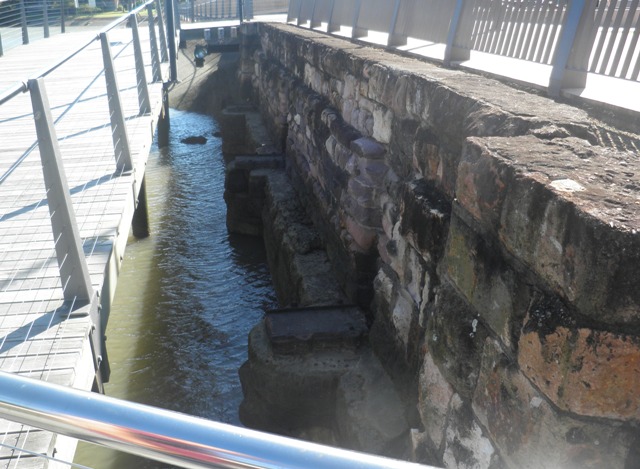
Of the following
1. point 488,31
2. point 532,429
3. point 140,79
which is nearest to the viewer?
point 532,429

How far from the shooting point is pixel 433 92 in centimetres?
312

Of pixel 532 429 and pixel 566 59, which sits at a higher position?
pixel 566 59

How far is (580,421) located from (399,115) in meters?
2.48

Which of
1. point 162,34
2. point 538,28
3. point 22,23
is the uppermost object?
point 538,28

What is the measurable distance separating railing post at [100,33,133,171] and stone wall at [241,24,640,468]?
7.33ft

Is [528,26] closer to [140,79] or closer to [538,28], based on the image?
[538,28]

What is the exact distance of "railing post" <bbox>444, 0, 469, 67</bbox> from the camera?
4500 mm

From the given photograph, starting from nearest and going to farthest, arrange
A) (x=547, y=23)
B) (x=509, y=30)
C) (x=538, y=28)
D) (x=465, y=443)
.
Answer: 1. (x=465, y=443)
2. (x=547, y=23)
3. (x=538, y=28)
4. (x=509, y=30)

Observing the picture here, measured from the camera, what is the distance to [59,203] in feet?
9.90

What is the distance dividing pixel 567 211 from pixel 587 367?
380mm

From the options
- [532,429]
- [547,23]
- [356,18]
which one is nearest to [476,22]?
[547,23]

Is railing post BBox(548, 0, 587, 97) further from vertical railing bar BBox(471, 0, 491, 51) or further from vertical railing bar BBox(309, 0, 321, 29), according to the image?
vertical railing bar BBox(309, 0, 321, 29)

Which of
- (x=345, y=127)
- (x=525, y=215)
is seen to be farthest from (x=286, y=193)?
(x=525, y=215)

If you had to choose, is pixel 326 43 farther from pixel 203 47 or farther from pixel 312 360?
pixel 203 47
